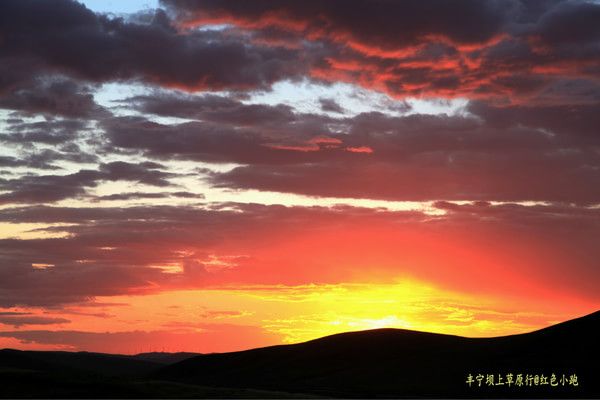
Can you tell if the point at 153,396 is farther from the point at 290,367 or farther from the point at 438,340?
the point at 438,340

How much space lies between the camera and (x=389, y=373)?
147125 mm

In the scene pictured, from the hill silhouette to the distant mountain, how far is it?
18 centimetres

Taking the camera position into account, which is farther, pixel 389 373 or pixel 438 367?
pixel 389 373

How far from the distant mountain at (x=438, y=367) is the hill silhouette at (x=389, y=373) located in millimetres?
185

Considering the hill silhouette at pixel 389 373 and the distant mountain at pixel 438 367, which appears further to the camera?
the distant mountain at pixel 438 367

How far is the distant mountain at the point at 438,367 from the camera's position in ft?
398

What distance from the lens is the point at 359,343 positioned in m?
200

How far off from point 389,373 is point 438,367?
934 centimetres

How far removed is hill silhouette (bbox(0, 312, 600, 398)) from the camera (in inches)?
3497


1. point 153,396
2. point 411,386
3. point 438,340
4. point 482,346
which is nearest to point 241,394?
point 153,396

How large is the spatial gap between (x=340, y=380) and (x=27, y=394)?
7712 centimetres

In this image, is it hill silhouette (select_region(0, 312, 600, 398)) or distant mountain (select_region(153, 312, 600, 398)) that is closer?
hill silhouette (select_region(0, 312, 600, 398))

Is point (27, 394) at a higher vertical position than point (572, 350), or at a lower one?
lower

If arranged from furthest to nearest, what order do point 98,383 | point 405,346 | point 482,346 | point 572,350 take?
1. point 405,346
2. point 482,346
3. point 572,350
4. point 98,383
